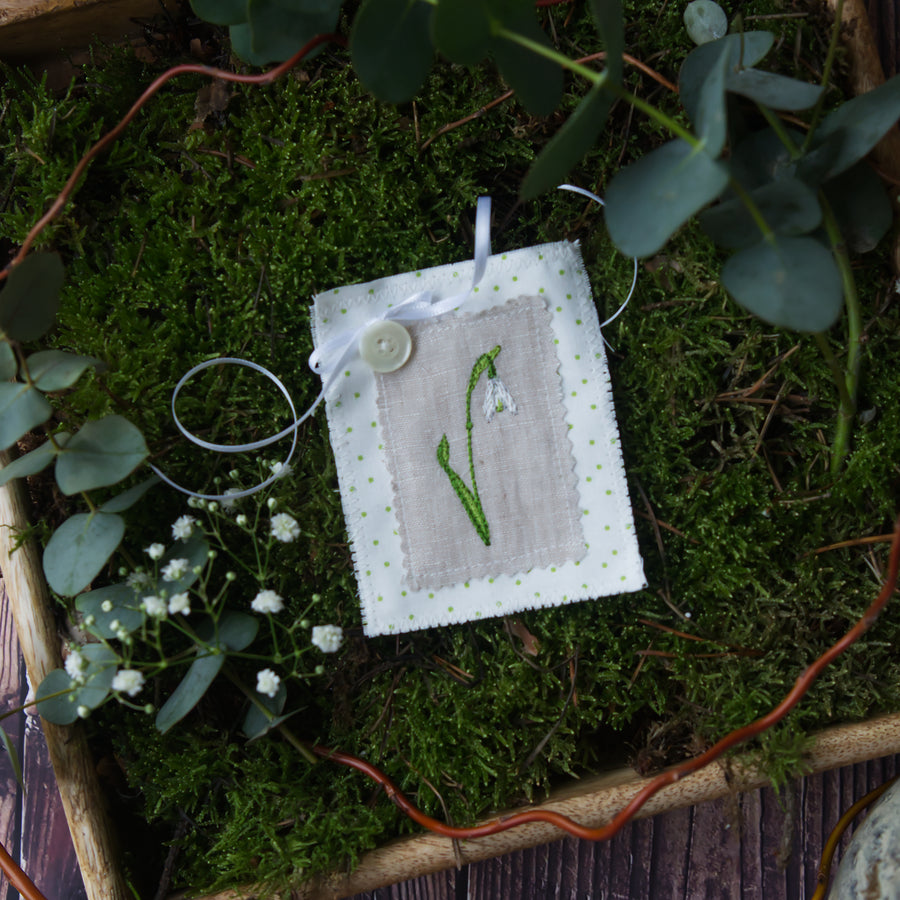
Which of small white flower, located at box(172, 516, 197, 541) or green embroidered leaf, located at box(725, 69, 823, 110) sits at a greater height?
green embroidered leaf, located at box(725, 69, 823, 110)

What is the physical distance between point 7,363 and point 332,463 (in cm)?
48

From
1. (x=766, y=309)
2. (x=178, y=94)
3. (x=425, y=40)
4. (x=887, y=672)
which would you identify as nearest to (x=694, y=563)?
(x=887, y=672)

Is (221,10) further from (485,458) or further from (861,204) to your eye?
(861,204)

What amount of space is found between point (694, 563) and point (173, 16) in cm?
121

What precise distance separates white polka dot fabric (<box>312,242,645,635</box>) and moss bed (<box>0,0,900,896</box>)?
43 mm

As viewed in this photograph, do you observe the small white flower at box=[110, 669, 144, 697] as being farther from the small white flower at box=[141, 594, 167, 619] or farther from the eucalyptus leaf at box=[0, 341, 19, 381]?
the eucalyptus leaf at box=[0, 341, 19, 381]

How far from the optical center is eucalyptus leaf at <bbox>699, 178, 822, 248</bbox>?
0.90 meters

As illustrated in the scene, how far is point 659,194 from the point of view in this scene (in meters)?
0.81

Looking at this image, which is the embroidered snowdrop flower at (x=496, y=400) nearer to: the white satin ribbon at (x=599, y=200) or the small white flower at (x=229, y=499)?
the white satin ribbon at (x=599, y=200)

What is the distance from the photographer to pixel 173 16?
119 centimetres

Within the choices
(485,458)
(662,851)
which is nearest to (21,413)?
(485,458)

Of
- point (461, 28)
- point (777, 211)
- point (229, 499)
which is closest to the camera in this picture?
point (461, 28)

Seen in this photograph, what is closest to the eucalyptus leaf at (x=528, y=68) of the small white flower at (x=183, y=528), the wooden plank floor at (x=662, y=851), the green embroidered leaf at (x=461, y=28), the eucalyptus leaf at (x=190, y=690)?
the green embroidered leaf at (x=461, y=28)

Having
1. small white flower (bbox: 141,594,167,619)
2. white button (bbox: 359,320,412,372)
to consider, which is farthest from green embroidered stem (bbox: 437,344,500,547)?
small white flower (bbox: 141,594,167,619)
